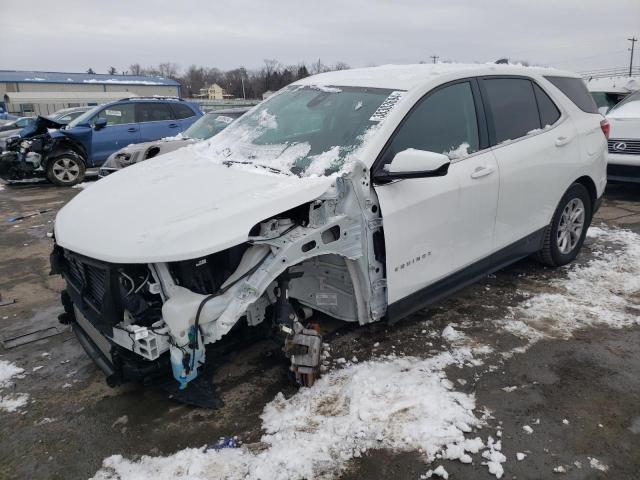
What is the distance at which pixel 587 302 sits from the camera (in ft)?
13.3

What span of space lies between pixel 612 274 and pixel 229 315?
385 cm

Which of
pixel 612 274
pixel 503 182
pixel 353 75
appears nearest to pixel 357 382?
pixel 503 182

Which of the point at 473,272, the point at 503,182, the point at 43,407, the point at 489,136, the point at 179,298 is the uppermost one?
the point at 489,136

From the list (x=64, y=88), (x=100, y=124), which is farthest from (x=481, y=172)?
(x=64, y=88)

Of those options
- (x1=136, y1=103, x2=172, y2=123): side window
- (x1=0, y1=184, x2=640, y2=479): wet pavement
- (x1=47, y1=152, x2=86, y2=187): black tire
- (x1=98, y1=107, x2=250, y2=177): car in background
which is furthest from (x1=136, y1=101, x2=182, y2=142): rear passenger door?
(x1=0, y1=184, x2=640, y2=479): wet pavement

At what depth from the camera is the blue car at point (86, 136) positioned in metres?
10.3

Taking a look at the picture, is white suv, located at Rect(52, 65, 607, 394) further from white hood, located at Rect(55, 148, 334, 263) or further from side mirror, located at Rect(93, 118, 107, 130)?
side mirror, located at Rect(93, 118, 107, 130)

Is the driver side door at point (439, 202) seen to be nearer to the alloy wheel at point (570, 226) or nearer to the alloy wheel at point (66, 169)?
the alloy wheel at point (570, 226)

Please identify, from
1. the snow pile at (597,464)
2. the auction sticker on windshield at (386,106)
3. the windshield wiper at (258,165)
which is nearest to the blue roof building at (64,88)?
the windshield wiper at (258,165)

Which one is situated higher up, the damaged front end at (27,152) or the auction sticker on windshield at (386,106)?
the auction sticker on windshield at (386,106)

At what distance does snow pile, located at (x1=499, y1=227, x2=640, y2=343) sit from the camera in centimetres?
367

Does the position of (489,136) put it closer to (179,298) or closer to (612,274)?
(612,274)

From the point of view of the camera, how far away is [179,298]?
2457 mm

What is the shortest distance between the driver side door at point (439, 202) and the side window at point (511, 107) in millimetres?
181
